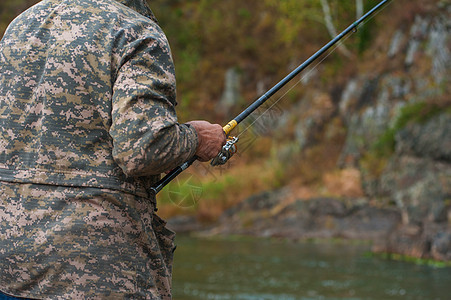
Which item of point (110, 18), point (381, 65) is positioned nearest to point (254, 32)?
point (381, 65)

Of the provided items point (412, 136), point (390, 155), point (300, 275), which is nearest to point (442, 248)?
point (300, 275)

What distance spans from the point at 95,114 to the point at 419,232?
34.0ft

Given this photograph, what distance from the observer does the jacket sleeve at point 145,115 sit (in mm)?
1748

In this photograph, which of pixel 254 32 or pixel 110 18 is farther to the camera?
pixel 254 32

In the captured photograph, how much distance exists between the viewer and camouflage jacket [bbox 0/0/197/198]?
1.77 meters

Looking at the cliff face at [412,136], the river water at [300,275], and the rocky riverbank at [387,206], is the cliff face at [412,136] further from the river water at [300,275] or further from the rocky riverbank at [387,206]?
the river water at [300,275]

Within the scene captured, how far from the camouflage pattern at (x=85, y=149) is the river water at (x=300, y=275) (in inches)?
217

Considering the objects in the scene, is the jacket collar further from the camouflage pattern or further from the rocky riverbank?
the rocky riverbank

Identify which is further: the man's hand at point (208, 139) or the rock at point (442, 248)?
the rock at point (442, 248)

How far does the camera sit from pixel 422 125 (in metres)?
15.1

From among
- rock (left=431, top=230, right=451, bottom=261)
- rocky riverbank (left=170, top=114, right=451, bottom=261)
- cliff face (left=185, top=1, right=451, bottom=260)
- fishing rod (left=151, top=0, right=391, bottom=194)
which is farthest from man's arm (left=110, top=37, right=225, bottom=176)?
rocky riverbank (left=170, top=114, right=451, bottom=261)

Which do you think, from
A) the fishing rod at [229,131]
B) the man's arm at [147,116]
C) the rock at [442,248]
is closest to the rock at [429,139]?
the rock at [442,248]

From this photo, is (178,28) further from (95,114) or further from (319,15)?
(95,114)

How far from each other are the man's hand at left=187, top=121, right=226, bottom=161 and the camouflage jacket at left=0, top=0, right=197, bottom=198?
0.06 m
